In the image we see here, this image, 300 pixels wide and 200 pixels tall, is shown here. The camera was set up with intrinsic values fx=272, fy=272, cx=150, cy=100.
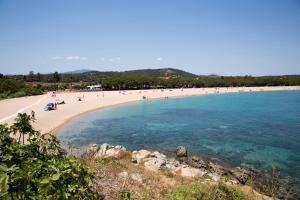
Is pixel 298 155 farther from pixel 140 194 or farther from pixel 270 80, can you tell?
pixel 270 80

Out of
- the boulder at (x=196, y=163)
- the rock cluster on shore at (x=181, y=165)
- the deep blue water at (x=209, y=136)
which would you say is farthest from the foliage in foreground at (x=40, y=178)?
the deep blue water at (x=209, y=136)

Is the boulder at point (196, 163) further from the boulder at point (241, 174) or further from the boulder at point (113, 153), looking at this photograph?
the boulder at point (113, 153)

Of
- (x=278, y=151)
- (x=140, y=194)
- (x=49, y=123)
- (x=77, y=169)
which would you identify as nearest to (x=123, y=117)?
(x=49, y=123)

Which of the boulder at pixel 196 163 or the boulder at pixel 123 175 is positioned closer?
the boulder at pixel 123 175

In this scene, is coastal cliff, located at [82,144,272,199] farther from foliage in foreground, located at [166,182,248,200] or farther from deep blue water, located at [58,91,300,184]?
deep blue water, located at [58,91,300,184]

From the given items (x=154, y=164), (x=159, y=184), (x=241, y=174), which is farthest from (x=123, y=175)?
(x=241, y=174)

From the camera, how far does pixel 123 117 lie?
5391 cm

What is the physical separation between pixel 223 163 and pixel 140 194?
15.5 metres

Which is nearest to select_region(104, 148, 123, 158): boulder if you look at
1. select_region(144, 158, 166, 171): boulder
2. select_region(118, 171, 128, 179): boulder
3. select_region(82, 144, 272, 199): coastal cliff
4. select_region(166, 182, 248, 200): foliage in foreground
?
select_region(82, 144, 272, 199): coastal cliff

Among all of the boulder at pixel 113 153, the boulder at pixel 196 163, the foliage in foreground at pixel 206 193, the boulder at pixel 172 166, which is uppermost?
the foliage in foreground at pixel 206 193

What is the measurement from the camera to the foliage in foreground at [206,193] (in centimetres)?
982

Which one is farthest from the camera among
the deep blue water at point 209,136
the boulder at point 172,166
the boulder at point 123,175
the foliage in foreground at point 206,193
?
the deep blue water at point 209,136

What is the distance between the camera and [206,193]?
400 inches

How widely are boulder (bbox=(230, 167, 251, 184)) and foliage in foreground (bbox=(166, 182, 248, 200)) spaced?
29.6 feet
